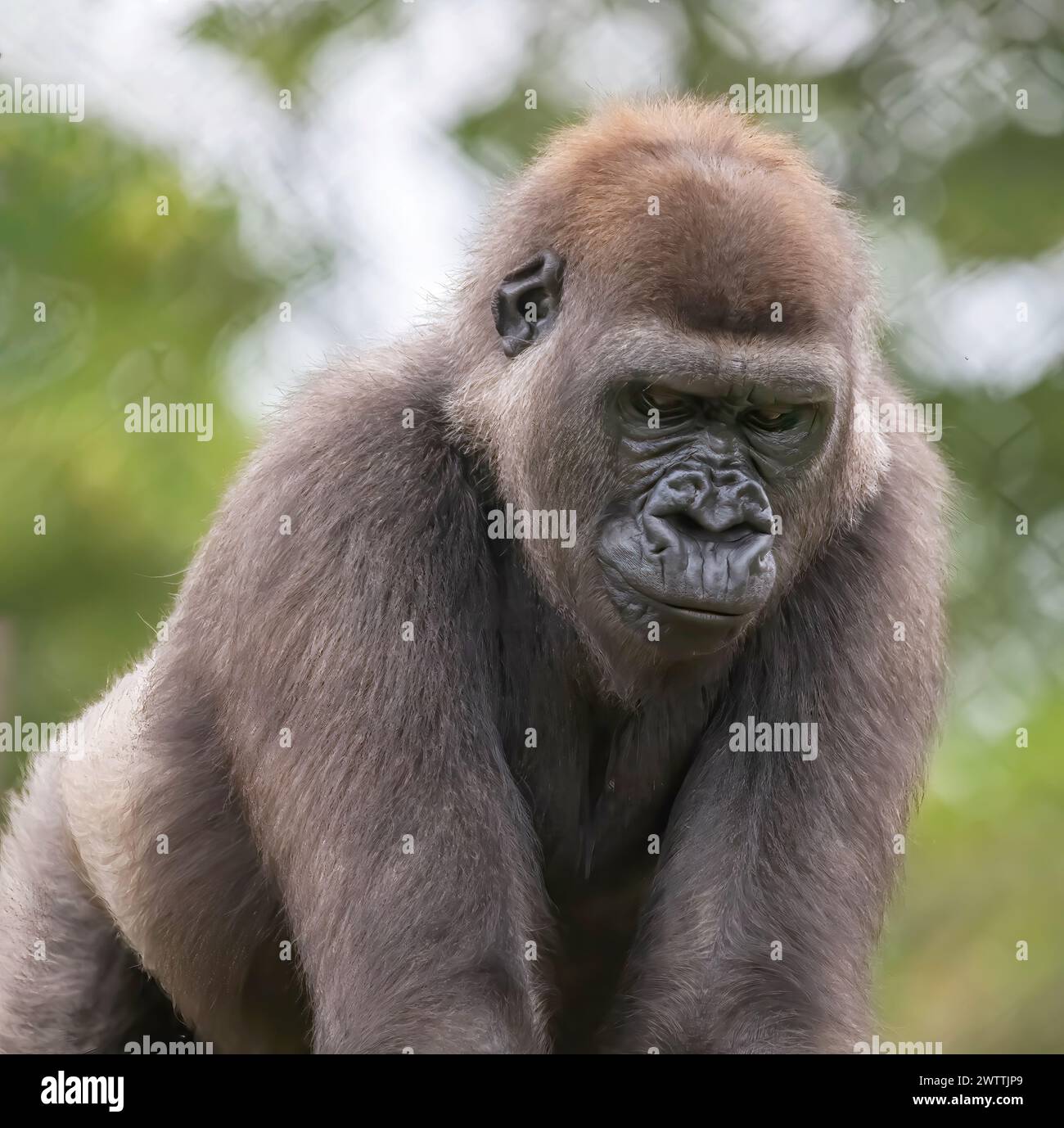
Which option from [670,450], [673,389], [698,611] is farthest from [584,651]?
[673,389]

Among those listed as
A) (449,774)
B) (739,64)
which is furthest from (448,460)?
(739,64)

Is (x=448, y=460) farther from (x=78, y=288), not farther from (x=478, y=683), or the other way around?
(x=78, y=288)

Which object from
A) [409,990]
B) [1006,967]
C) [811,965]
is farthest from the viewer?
[1006,967]

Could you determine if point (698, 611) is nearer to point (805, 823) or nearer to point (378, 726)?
point (805, 823)

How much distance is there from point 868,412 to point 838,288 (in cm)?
45

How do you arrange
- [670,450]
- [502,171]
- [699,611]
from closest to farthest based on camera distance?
[699,611] < [670,450] < [502,171]

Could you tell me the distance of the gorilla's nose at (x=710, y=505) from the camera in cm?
402

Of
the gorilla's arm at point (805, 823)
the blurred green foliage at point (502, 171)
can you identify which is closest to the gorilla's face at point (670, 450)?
the gorilla's arm at point (805, 823)

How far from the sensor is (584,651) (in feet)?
14.9

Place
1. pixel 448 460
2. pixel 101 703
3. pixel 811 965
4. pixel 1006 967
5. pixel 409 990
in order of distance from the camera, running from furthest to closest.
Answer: pixel 1006 967 < pixel 101 703 < pixel 448 460 < pixel 811 965 < pixel 409 990

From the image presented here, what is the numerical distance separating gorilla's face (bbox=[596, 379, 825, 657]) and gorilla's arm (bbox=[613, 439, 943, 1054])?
18.0 inches

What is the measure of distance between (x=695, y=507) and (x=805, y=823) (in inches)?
37.8

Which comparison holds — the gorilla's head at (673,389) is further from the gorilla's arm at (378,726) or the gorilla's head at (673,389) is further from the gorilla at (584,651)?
the gorilla's arm at (378,726)

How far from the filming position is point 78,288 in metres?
9.56
